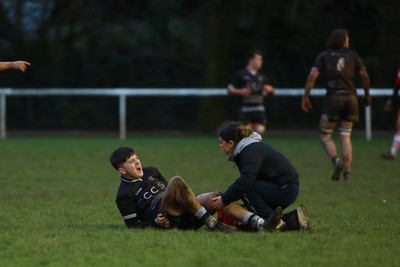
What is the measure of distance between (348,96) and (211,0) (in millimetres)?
13914

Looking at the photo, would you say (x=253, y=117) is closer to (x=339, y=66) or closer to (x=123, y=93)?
(x=339, y=66)

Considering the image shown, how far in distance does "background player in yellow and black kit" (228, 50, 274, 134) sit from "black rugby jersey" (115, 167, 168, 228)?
1031 cm

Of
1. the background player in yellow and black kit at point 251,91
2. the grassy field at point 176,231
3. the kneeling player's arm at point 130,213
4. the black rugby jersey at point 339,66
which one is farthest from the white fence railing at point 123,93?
the kneeling player's arm at point 130,213

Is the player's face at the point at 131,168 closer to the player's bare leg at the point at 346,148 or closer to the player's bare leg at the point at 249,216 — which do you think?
the player's bare leg at the point at 249,216

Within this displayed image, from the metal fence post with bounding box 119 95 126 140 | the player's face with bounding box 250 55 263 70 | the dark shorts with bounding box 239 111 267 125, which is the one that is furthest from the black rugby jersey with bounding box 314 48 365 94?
the metal fence post with bounding box 119 95 126 140

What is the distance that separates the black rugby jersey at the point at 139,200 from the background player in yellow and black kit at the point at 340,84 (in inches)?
222

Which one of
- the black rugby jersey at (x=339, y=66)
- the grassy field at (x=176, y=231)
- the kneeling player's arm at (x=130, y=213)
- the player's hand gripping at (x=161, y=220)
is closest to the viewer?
the grassy field at (x=176, y=231)

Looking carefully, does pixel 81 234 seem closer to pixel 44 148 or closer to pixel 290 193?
pixel 290 193

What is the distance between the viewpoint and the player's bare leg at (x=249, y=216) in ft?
28.3

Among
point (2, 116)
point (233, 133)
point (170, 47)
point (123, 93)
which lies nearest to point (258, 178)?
point (233, 133)

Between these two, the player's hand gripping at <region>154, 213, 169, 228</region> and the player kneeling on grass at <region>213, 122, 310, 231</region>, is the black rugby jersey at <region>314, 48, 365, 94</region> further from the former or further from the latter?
the player's hand gripping at <region>154, 213, 169, 228</region>

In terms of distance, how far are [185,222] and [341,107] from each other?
601 centimetres

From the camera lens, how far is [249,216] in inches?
348

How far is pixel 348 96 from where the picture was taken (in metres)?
14.6
